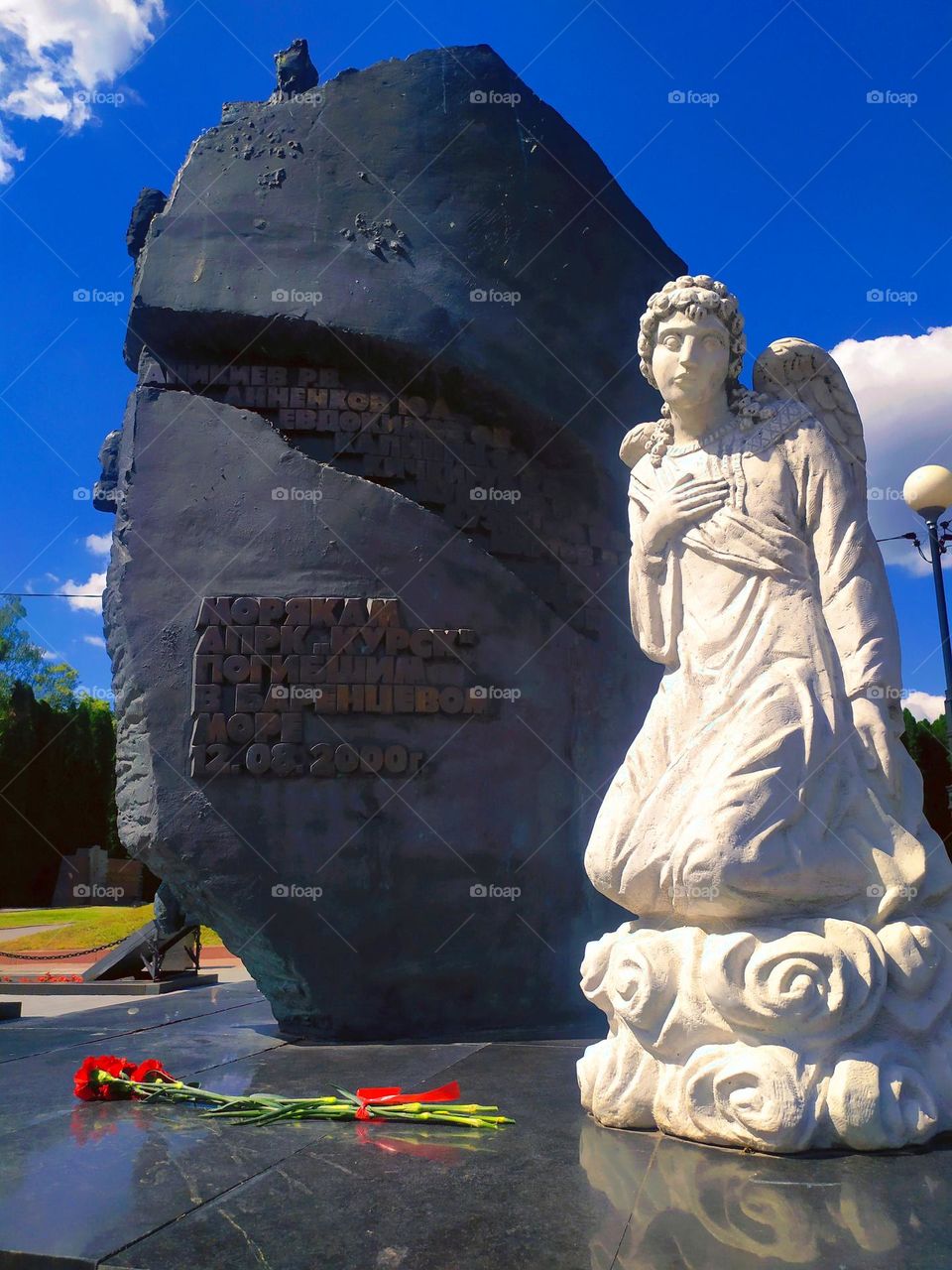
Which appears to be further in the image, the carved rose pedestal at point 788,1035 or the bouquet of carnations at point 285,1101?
the bouquet of carnations at point 285,1101

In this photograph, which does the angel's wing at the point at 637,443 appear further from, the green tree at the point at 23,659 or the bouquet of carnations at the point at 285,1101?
the green tree at the point at 23,659

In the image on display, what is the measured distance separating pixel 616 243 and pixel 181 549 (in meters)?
3.87

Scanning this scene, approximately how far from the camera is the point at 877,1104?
314 centimetres

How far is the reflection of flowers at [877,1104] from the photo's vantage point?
10.3 ft

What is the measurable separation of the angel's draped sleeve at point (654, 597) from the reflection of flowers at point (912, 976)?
1273 millimetres

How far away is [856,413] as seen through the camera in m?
4.20

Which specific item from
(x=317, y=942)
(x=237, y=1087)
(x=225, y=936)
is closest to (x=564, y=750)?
(x=317, y=942)

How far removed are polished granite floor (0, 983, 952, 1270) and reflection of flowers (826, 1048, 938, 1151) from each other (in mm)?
63

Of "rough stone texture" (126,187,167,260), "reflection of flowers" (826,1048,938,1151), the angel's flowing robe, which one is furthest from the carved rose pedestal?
"rough stone texture" (126,187,167,260)

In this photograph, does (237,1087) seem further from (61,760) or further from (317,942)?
(61,760)

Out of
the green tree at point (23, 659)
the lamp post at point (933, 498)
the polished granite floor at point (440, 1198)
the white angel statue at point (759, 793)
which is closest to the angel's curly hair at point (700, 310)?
the white angel statue at point (759, 793)

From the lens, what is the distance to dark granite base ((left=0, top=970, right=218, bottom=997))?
9.31 m

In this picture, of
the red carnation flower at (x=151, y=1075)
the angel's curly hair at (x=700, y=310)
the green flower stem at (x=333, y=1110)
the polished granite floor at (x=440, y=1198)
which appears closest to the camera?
the polished granite floor at (x=440, y=1198)

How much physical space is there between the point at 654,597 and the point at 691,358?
92 centimetres
